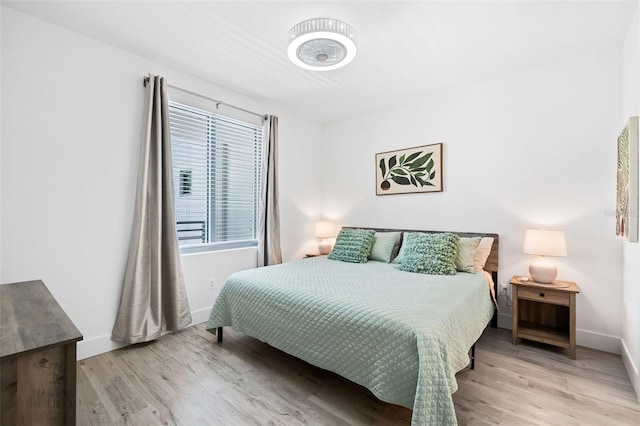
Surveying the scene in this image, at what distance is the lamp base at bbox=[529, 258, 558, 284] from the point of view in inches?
98.3

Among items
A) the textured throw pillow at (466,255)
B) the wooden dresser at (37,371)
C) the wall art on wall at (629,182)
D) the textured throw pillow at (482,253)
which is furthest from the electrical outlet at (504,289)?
the wooden dresser at (37,371)

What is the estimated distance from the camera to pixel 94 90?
240 centimetres

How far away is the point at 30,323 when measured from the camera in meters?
1.10

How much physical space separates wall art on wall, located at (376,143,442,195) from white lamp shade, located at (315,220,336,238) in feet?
2.72

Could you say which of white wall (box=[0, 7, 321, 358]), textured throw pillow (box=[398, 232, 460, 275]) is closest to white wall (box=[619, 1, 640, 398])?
textured throw pillow (box=[398, 232, 460, 275])

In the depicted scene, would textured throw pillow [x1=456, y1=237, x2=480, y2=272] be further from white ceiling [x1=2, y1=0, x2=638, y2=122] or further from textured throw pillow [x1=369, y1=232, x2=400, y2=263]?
white ceiling [x1=2, y1=0, x2=638, y2=122]

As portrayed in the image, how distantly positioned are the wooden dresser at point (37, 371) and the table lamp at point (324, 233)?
3.20 metres

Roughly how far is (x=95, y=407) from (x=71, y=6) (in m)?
2.62

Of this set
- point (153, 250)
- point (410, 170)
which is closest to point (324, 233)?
point (410, 170)

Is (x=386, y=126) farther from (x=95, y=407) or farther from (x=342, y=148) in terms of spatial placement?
(x=95, y=407)

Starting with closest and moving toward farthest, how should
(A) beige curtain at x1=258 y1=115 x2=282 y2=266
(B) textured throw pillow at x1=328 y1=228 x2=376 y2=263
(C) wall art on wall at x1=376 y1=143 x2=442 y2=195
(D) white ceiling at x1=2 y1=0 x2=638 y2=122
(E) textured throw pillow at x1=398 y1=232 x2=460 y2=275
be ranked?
(D) white ceiling at x1=2 y1=0 x2=638 y2=122
(E) textured throw pillow at x1=398 y1=232 x2=460 y2=275
(B) textured throw pillow at x1=328 y1=228 x2=376 y2=263
(C) wall art on wall at x1=376 y1=143 x2=442 y2=195
(A) beige curtain at x1=258 y1=115 x2=282 y2=266

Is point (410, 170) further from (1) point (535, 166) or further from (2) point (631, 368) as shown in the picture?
(2) point (631, 368)

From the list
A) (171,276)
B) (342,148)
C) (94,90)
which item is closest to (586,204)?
(342,148)

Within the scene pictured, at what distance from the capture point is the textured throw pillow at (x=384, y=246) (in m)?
3.30
